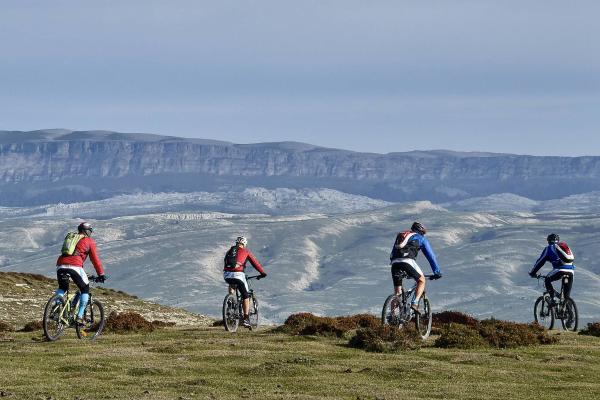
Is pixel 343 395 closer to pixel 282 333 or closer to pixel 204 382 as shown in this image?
pixel 204 382

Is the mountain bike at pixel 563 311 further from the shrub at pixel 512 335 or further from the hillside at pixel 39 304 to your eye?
the hillside at pixel 39 304

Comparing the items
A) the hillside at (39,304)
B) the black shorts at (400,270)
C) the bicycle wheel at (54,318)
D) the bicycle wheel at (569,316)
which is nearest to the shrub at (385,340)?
the black shorts at (400,270)

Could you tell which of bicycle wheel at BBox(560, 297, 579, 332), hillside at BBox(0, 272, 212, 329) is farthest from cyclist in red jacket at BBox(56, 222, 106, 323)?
bicycle wheel at BBox(560, 297, 579, 332)

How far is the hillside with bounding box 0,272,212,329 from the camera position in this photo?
47.0 m

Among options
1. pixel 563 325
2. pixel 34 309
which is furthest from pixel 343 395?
pixel 34 309

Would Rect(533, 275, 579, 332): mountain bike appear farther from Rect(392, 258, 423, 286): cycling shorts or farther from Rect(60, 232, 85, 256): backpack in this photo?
Rect(60, 232, 85, 256): backpack

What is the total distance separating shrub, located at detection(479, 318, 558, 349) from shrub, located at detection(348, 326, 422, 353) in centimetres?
249

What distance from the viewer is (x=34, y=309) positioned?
159 feet

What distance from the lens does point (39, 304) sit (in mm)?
Answer: 50188

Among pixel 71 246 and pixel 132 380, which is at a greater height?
pixel 71 246

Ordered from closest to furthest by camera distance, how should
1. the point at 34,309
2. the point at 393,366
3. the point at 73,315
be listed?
the point at 393,366 < the point at 73,315 < the point at 34,309

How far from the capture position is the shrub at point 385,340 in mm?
28781

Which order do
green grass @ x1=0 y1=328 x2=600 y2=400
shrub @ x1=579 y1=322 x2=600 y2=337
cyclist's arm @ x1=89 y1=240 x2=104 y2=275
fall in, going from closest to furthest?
green grass @ x1=0 y1=328 x2=600 y2=400 < cyclist's arm @ x1=89 y1=240 x2=104 y2=275 < shrub @ x1=579 y1=322 x2=600 y2=337

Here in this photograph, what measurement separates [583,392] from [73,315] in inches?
571
